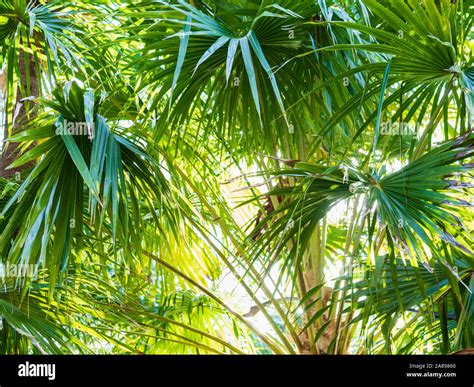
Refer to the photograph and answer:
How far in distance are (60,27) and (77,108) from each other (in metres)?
0.32

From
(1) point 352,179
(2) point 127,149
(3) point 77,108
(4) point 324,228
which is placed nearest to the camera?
(1) point 352,179

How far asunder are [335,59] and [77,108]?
657mm

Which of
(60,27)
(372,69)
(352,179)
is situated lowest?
(352,179)

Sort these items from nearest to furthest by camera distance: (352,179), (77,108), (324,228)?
1. (352,179)
2. (77,108)
3. (324,228)

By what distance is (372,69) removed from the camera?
53.8 inches

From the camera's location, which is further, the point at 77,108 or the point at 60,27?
the point at 60,27

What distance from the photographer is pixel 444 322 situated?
1.55 m
